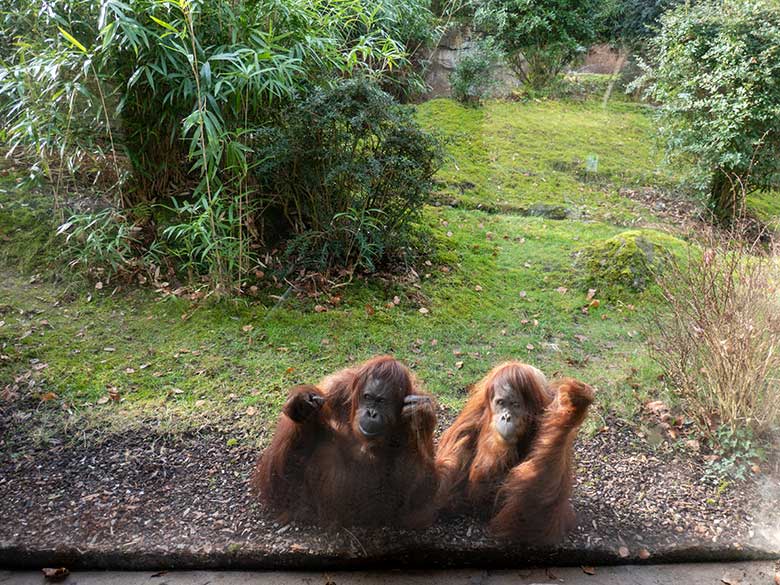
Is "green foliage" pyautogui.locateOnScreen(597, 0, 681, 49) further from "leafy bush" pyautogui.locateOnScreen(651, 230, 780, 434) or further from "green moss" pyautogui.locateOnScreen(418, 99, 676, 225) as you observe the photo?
"leafy bush" pyautogui.locateOnScreen(651, 230, 780, 434)

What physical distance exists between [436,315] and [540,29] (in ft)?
4.23

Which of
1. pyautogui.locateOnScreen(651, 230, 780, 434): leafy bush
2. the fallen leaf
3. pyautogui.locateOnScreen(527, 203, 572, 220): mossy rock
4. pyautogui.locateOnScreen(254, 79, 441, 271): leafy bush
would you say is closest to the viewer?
the fallen leaf

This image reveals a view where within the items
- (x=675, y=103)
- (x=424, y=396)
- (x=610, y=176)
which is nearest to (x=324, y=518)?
(x=424, y=396)

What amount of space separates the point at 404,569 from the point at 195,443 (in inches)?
36.2

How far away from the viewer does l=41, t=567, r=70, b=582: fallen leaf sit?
190cm

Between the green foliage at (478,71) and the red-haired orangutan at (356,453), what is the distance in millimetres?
1458

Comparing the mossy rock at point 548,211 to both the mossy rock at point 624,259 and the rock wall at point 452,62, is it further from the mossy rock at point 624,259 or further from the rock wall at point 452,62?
the rock wall at point 452,62

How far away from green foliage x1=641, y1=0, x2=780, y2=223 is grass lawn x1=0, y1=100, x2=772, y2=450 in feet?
0.53

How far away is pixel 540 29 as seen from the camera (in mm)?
2396

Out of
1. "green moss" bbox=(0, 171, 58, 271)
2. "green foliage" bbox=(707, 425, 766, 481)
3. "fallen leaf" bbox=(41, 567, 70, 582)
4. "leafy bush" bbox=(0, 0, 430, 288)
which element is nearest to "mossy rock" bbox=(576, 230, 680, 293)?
"green foliage" bbox=(707, 425, 766, 481)

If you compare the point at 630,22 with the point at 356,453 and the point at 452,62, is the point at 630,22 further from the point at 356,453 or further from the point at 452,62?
the point at 356,453

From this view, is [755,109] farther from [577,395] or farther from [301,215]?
[301,215]

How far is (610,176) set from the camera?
2.76 m

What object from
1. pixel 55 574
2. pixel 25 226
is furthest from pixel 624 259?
pixel 25 226
